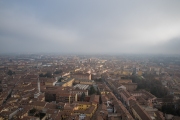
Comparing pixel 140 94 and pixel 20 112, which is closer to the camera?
pixel 20 112

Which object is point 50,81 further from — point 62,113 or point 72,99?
point 62,113

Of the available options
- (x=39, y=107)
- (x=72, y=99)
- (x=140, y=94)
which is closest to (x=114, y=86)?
(x=140, y=94)

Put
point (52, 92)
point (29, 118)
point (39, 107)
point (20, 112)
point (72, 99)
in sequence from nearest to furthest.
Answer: point (29, 118), point (20, 112), point (39, 107), point (72, 99), point (52, 92)

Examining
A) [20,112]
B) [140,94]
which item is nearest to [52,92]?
[20,112]

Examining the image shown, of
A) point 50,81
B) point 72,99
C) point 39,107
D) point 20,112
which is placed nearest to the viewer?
point 20,112

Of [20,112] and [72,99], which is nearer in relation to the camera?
[20,112]

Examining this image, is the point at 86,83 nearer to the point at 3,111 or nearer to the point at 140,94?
the point at 140,94

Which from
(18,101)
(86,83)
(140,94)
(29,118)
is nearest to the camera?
(29,118)

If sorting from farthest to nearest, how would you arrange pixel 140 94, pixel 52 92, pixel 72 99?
1. pixel 140 94
2. pixel 52 92
3. pixel 72 99

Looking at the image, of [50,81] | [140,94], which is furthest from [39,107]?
[140,94]
